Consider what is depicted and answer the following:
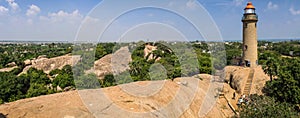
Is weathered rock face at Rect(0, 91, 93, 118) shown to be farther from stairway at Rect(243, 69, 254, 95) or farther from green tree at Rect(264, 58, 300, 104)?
stairway at Rect(243, 69, 254, 95)

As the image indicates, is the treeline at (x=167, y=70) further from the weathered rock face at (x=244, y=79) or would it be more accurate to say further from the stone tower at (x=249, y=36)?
the stone tower at (x=249, y=36)

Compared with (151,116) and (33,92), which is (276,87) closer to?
(151,116)

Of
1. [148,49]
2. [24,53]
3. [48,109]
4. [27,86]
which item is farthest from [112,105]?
[24,53]

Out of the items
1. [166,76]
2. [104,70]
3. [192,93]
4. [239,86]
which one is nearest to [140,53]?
[104,70]

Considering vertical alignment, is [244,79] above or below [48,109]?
below

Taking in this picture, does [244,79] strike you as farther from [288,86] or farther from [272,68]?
[288,86]

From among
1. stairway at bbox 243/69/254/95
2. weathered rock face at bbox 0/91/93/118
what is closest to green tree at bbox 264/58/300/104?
stairway at bbox 243/69/254/95
